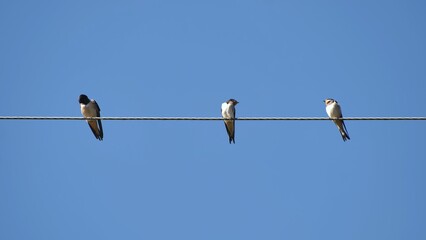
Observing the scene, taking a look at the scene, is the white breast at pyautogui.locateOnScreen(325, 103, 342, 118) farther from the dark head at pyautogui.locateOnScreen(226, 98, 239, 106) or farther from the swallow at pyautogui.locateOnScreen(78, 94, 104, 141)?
the swallow at pyautogui.locateOnScreen(78, 94, 104, 141)

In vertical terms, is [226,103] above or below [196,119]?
above

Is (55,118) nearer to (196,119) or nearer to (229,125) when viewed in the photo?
(196,119)

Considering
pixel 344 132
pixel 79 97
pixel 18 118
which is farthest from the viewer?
pixel 79 97

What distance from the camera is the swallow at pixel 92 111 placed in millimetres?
8688

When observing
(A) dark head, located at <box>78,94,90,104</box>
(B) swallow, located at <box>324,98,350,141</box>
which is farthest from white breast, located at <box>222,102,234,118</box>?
(A) dark head, located at <box>78,94,90,104</box>

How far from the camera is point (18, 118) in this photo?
4.44 metres

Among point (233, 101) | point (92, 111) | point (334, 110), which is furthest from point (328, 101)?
point (92, 111)

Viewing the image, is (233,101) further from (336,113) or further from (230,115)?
(336,113)

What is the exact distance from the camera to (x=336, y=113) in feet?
27.9

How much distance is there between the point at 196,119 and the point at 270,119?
0.62 m

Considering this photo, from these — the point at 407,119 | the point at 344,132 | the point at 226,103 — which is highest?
the point at 226,103

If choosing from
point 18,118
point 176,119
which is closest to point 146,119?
point 176,119

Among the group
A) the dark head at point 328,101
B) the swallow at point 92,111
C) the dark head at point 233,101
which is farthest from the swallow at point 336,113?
the swallow at point 92,111

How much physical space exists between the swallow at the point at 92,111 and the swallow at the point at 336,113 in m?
3.58
